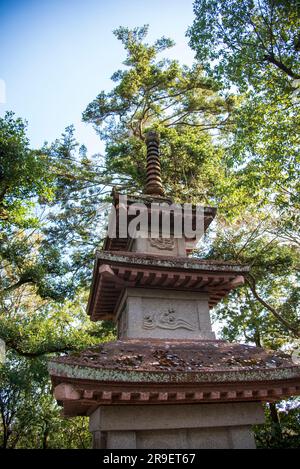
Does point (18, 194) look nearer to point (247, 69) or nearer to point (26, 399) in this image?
point (247, 69)

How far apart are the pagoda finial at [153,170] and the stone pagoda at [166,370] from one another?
182 cm

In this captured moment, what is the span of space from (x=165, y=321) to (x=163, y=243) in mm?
2613

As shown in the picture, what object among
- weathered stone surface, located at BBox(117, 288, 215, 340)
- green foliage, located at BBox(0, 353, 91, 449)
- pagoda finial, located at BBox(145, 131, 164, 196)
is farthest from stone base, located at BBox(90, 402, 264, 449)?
green foliage, located at BBox(0, 353, 91, 449)

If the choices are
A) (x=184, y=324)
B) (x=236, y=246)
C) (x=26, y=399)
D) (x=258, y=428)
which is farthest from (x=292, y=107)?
(x=26, y=399)

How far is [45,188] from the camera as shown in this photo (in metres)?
15.5

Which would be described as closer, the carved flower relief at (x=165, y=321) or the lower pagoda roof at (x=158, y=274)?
the lower pagoda roof at (x=158, y=274)

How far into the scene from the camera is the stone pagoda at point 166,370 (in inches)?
244

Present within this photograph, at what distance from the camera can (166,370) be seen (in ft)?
21.2

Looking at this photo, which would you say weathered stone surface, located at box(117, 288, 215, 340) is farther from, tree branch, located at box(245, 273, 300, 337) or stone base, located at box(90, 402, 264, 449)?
tree branch, located at box(245, 273, 300, 337)

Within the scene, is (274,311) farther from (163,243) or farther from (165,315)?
(165,315)

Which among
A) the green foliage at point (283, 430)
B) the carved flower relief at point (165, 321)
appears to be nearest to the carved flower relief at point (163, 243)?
the carved flower relief at point (165, 321)

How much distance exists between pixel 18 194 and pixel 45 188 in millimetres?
1168

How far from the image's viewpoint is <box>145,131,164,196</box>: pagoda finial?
1162cm

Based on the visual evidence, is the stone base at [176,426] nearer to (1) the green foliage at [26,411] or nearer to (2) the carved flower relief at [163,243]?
(2) the carved flower relief at [163,243]
